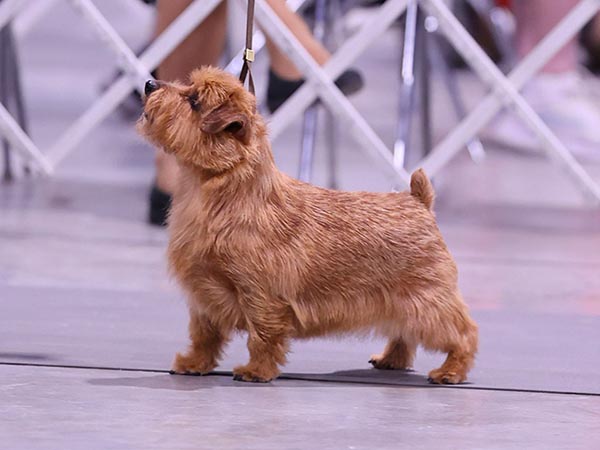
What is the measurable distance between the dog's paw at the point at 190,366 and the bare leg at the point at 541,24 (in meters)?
2.99

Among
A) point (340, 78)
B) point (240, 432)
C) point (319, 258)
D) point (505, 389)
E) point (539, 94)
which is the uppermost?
point (539, 94)

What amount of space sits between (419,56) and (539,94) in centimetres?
94

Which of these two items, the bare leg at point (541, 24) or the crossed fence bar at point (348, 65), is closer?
the crossed fence bar at point (348, 65)

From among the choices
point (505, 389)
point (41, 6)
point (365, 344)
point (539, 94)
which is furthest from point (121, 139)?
point (505, 389)

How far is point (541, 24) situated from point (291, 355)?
292cm

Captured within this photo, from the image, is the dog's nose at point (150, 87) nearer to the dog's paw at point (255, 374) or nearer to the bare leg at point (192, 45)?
the dog's paw at point (255, 374)

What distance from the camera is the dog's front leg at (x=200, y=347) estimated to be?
6.48 feet

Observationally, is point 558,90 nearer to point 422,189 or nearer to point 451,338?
point 422,189

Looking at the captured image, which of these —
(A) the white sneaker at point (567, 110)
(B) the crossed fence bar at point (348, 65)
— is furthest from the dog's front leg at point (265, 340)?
(A) the white sneaker at point (567, 110)

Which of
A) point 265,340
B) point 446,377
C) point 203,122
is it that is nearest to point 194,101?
point 203,122

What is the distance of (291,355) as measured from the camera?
2.16m

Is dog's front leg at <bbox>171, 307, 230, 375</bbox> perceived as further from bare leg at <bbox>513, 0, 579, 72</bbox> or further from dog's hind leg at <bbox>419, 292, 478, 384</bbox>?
bare leg at <bbox>513, 0, 579, 72</bbox>

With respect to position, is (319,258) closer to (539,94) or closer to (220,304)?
(220,304)

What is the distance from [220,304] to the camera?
1922 mm
